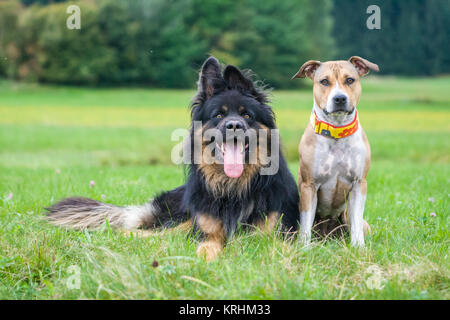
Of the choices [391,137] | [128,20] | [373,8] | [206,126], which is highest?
[128,20]

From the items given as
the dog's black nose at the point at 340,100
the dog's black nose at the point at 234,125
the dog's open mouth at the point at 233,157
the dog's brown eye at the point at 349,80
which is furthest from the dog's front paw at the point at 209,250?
the dog's brown eye at the point at 349,80

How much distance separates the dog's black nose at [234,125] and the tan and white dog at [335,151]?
636 mm

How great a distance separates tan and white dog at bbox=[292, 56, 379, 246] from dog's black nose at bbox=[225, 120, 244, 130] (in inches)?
25.0

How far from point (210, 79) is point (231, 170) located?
2.75 ft

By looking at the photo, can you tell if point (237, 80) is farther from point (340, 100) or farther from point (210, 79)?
point (340, 100)

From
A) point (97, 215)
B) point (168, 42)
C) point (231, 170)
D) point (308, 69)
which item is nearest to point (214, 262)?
point (231, 170)

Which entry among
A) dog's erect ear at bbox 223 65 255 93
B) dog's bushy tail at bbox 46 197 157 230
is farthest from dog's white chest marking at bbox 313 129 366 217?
dog's bushy tail at bbox 46 197 157 230

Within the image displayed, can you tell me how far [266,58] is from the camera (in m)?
34.4

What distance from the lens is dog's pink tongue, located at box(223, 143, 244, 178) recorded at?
3.91m

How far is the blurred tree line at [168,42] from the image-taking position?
30.1 meters
